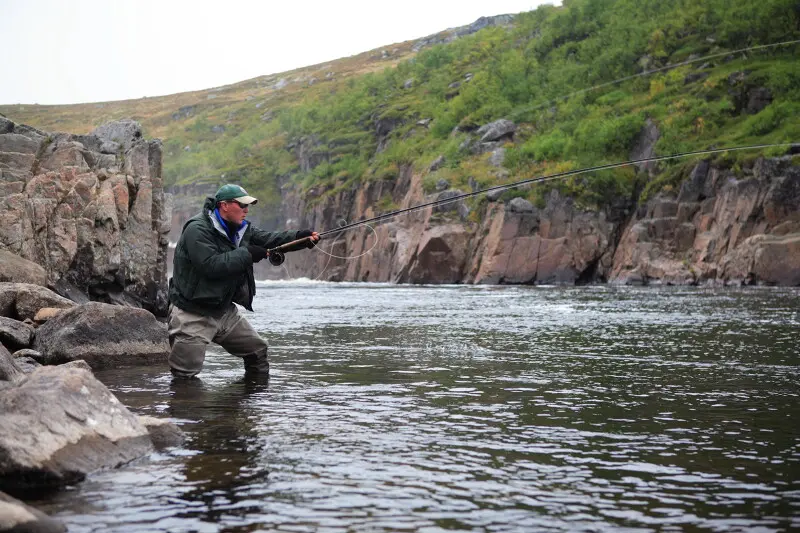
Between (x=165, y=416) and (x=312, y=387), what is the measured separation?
2400 millimetres

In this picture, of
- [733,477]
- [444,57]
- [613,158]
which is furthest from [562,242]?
[444,57]

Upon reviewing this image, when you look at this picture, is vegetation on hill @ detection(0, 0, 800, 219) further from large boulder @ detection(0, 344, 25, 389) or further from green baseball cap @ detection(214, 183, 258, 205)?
large boulder @ detection(0, 344, 25, 389)

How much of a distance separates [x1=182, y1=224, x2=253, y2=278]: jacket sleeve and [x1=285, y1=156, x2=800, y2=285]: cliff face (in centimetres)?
2341

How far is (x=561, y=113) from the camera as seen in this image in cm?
8312

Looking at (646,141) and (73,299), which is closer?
(73,299)

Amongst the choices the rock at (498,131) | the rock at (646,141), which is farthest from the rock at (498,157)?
the rock at (646,141)

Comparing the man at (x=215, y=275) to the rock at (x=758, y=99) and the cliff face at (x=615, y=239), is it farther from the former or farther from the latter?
the rock at (x=758, y=99)

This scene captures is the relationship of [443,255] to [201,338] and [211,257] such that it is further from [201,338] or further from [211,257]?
[211,257]

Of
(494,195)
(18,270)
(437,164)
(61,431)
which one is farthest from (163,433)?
(437,164)

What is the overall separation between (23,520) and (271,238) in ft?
21.4

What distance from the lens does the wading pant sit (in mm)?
10461

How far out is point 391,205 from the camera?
9169 cm

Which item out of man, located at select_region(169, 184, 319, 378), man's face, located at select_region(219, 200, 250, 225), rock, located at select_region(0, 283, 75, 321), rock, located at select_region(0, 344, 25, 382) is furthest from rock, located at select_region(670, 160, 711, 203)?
rock, located at select_region(0, 344, 25, 382)

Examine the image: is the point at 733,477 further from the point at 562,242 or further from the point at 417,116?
the point at 417,116
